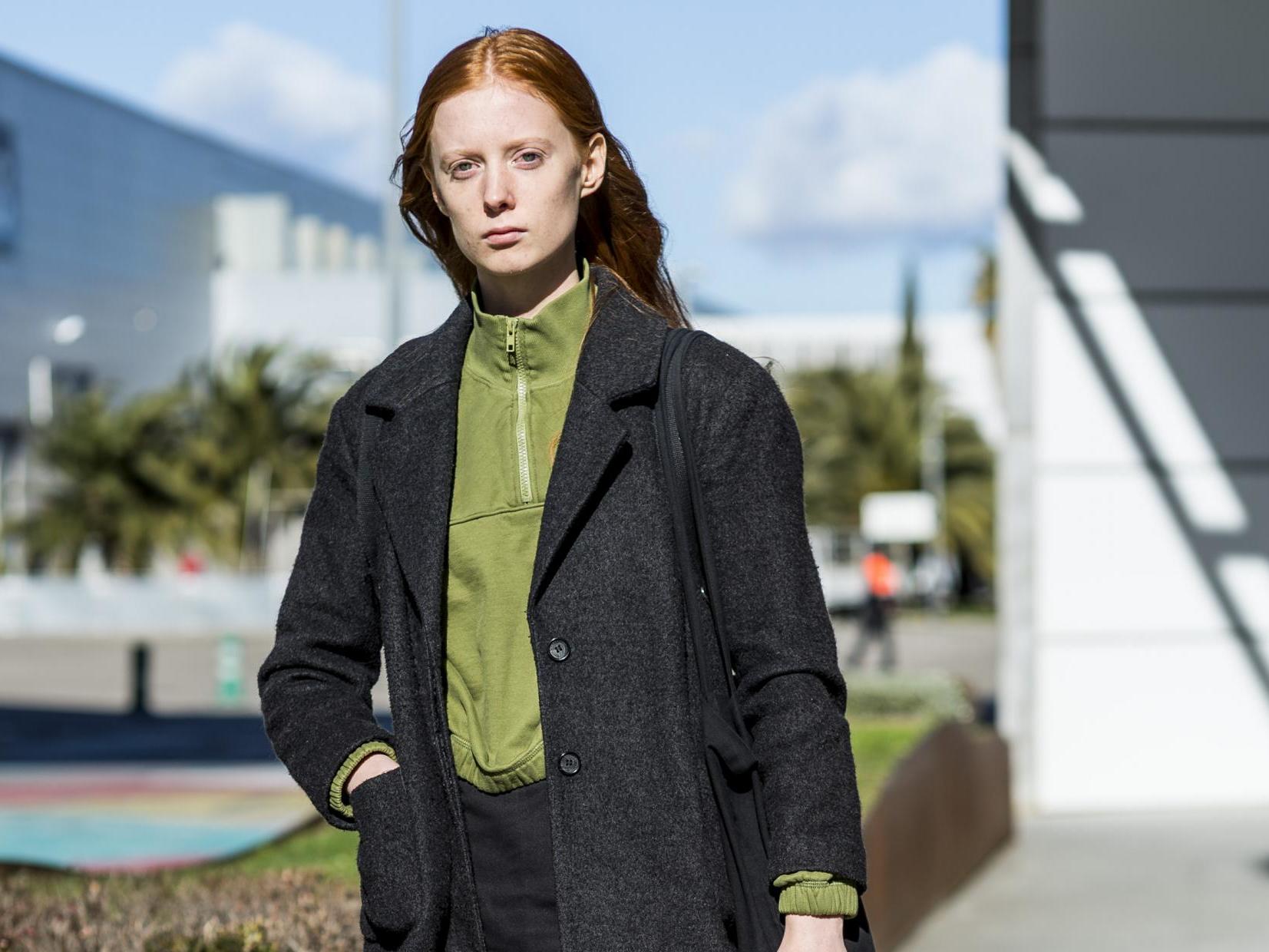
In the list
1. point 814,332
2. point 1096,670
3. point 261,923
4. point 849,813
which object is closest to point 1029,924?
point 1096,670

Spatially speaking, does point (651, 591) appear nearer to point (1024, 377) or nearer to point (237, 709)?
point (1024, 377)

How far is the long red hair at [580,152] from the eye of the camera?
86.2 inches

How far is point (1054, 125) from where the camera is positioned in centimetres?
995

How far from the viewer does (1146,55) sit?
994 centimetres

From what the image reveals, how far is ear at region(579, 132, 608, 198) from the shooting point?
2271 mm

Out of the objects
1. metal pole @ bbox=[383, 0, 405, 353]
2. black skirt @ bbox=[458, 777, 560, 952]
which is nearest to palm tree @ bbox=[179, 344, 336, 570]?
metal pole @ bbox=[383, 0, 405, 353]

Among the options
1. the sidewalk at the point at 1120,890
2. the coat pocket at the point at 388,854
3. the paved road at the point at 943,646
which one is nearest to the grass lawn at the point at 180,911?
the coat pocket at the point at 388,854

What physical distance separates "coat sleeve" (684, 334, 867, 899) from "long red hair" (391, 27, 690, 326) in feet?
1.04

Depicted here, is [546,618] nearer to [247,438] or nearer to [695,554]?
[695,554]

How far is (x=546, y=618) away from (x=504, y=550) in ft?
0.39

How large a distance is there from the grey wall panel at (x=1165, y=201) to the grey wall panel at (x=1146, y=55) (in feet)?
0.51

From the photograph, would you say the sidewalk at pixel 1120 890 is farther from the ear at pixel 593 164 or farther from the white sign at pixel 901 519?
the white sign at pixel 901 519

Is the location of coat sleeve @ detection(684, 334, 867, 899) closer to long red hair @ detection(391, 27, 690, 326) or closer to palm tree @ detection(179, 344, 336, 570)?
long red hair @ detection(391, 27, 690, 326)

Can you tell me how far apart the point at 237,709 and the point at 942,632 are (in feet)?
77.0
